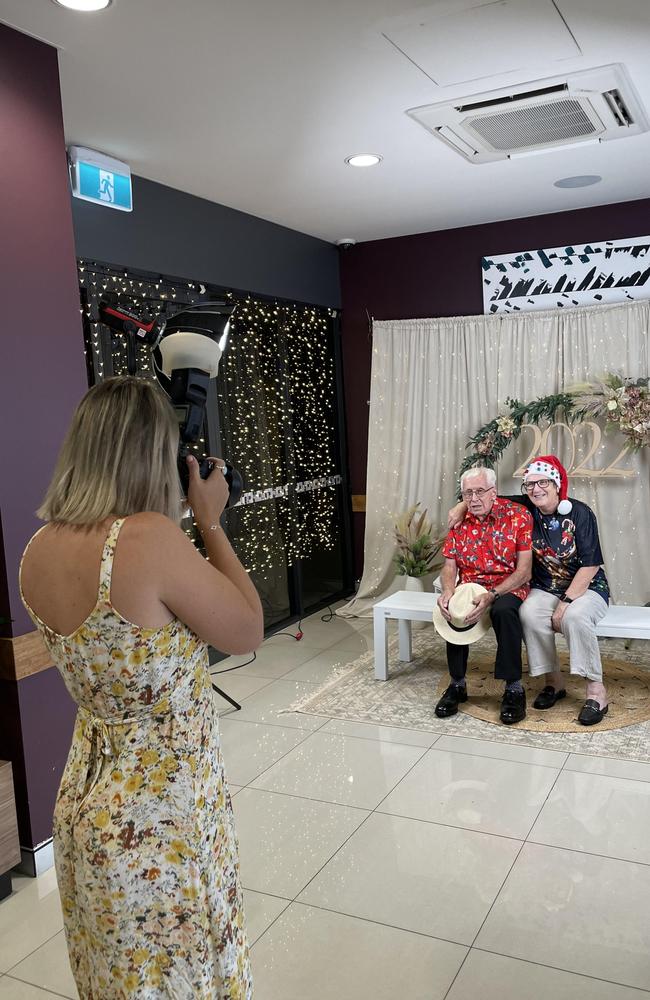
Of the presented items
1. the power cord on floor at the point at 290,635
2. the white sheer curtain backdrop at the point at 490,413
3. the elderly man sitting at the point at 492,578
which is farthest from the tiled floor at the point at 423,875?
the white sheer curtain backdrop at the point at 490,413

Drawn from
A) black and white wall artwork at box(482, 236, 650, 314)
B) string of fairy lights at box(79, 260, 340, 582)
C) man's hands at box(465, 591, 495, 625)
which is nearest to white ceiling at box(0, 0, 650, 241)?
black and white wall artwork at box(482, 236, 650, 314)

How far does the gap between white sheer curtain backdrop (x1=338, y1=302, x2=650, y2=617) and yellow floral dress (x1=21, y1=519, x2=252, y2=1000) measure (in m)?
4.14

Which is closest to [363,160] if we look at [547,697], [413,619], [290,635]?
[413,619]

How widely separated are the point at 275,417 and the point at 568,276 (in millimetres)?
2105

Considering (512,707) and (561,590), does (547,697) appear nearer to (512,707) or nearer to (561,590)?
(512,707)

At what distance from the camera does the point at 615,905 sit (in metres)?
2.34

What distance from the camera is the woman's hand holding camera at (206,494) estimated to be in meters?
1.48

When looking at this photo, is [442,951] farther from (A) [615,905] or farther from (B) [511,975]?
(A) [615,905]

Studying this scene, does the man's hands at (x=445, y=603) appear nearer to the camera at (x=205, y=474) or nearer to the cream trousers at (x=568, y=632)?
the cream trousers at (x=568, y=632)

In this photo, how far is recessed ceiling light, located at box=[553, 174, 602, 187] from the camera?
14.6ft

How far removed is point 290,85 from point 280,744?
2.64 meters

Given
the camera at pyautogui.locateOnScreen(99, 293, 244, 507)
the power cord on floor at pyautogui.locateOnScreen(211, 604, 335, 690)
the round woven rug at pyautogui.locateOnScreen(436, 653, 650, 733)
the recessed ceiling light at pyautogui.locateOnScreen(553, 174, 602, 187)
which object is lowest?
the round woven rug at pyautogui.locateOnScreen(436, 653, 650, 733)

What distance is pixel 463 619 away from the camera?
3.80 meters

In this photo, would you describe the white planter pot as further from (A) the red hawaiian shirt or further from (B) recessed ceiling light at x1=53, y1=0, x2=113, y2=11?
(B) recessed ceiling light at x1=53, y1=0, x2=113, y2=11
